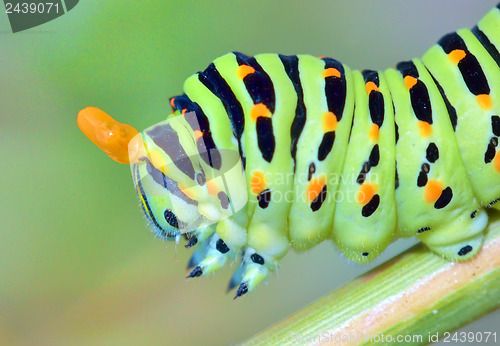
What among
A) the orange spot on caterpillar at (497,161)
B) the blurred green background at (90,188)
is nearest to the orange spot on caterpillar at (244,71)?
the orange spot on caterpillar at (497,161)

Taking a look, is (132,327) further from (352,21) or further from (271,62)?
(352,21)

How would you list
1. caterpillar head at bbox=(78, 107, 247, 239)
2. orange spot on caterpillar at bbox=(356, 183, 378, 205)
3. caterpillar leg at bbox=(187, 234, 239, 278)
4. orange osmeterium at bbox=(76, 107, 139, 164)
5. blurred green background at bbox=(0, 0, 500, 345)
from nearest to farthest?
orange osmeterium at bbox=(76, 107, 139, 164) < caterpillar head at bbox=(78, 107, 247, 239) < orange spot on caterpillar at bbox=(356, 183, 378, 205) < caterpillar leg at bbox=(187, 234, 239, 278) < blurred green background at bbox=(0, 0, 500, 345)

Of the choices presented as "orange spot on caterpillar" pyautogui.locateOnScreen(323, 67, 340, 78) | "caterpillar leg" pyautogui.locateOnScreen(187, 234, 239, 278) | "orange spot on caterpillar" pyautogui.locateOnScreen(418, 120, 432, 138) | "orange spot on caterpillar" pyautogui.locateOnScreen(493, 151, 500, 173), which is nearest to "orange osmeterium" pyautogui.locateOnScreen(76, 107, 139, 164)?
"caterpillar leg" pyautogui.locateOnScreen(187, 234, 239, 278)

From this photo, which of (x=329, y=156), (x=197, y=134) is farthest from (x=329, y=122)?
(x=197, y=134)

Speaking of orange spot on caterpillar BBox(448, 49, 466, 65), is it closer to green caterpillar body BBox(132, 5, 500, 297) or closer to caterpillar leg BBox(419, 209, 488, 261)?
green caterpillar body BBox(132, 5, 500, 297)

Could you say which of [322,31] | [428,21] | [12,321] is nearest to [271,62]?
[12,321]

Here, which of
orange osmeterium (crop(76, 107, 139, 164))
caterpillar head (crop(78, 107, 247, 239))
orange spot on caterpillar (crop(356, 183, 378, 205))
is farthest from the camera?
orange spot on caterpillar (crop(356, 183, 378, 205))
